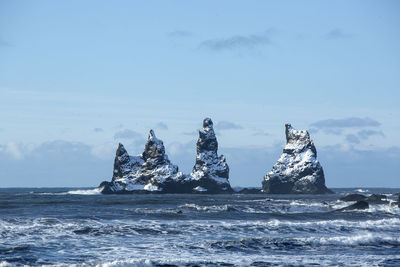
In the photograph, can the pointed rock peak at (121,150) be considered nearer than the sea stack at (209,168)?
No

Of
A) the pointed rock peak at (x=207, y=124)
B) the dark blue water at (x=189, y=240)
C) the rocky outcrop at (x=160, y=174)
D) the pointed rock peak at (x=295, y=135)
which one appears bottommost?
the dark blue water at (x=189, y=240)

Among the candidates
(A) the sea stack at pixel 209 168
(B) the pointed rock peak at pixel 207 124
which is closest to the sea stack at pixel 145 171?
(A) the sea stack at pixel 209 168

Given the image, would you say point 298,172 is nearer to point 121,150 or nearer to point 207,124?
point 207,124

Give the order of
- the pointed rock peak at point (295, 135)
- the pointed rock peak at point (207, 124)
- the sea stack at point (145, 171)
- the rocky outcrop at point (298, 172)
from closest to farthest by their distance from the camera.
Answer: the sea stack at point (145, 171) < the rocky outcrop at point (298, 172) < the pointed rock peak at point (295, 135) < the pointed rock peak at point (207, 124)

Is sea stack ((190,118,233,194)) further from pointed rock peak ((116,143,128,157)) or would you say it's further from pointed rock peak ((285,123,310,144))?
pointed rock peak ((285,123,310,144))

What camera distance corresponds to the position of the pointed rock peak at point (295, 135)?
15529cm

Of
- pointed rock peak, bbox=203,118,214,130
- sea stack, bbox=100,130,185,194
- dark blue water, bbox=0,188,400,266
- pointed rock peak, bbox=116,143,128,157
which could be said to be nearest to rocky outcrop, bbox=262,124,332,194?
pointed rock peak, bbox=203,118,214,130

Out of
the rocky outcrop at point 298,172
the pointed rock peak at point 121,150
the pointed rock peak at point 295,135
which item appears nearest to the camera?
the pointed rock peak at point 121,150

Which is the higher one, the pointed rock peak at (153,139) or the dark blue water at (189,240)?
the pointed rock peak at (153,139)

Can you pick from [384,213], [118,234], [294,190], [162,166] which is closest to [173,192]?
[162,166]

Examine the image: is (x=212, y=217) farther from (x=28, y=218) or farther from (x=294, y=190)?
(x=294, y=190)

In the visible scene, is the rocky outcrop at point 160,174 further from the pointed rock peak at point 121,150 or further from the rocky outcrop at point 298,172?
the rocky outcrop at point 298,172

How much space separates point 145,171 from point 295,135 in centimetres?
3979

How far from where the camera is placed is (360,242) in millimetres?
41875
